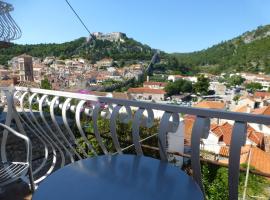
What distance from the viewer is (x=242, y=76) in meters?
79.4

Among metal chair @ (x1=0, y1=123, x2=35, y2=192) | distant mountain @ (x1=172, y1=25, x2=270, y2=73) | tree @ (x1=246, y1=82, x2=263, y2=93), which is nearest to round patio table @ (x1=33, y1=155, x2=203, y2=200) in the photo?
metal chair @ (x1=0, y1=123, x2=35, y2=192)

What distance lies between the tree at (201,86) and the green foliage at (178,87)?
6.72 ft

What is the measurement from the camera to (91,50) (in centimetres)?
6706

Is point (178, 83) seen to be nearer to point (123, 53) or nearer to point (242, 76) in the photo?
point (242, 76)

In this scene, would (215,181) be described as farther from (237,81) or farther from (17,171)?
(237,81)

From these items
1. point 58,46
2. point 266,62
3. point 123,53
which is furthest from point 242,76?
point 58,46

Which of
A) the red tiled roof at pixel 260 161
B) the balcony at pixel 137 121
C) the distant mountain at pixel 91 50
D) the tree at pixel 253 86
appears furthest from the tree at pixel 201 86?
the balcony at pixel 137 121

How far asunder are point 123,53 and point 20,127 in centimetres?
9228

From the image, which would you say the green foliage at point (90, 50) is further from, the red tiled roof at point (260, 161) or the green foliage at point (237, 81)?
the green foliage at point (237, 81)

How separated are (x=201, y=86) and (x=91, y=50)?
30222 mm

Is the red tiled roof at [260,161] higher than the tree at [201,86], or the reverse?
the tree at [201,86]

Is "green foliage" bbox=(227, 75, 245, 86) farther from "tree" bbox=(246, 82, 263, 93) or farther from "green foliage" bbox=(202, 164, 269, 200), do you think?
"green foliage" bbox=(202, 164, 269, 200)

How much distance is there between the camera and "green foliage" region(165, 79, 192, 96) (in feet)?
206

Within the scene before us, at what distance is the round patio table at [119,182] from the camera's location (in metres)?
0.99
